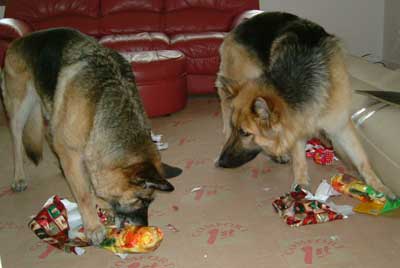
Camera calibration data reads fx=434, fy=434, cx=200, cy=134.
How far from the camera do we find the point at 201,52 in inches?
207

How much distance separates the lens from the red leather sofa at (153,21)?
533cm

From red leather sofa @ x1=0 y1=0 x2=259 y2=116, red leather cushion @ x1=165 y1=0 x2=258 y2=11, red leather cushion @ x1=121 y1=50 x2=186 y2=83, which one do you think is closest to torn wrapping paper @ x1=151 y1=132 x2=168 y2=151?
red leather cushion @ x1=121 y1=50 x2=186 y2=83

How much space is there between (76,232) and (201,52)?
10.4 feet

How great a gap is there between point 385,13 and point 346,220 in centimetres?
529

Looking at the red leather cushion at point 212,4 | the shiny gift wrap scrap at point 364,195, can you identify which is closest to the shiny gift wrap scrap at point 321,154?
the shiny gift wrap scrap at point 364,195

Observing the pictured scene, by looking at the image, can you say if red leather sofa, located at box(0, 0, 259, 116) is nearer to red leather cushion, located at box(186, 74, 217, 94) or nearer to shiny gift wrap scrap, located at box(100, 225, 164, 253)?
red leather cushion, located at box(186, 74, 217, 94)

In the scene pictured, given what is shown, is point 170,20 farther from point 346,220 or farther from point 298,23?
point 346,220

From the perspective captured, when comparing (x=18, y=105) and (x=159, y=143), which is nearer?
(x=18, y=105)

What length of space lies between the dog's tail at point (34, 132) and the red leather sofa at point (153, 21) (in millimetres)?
2220

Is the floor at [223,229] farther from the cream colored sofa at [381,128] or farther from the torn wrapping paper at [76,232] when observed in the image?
the cream colored sofa at [381,128]

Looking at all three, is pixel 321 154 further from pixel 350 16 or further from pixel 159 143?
pixel 350 16

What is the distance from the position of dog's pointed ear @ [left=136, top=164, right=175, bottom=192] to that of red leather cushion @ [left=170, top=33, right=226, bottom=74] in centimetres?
324

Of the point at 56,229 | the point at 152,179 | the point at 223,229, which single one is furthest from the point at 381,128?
the point at 56,229

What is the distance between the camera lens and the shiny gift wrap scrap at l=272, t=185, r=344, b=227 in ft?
8.45
